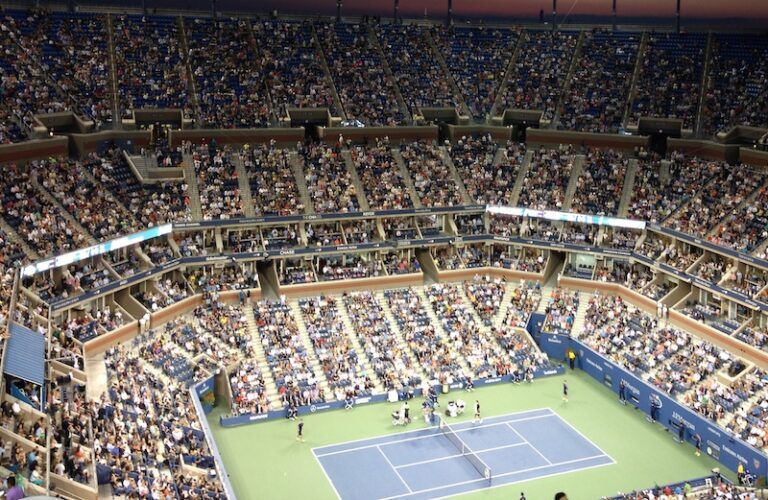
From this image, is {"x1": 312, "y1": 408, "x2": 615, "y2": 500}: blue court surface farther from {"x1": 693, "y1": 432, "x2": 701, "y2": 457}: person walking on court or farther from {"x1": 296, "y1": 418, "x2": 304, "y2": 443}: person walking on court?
{"x1": 693, "y1": 432, "x2": 701, "y2": 457}: person walking on court

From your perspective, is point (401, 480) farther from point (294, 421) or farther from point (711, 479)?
point (711, 479)

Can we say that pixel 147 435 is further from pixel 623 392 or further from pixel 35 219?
pixel 623 392

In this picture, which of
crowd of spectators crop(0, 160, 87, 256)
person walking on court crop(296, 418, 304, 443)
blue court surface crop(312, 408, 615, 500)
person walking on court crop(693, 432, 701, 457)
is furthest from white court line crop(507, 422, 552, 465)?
crowd of spectators crop(0, 160, 87, 256)

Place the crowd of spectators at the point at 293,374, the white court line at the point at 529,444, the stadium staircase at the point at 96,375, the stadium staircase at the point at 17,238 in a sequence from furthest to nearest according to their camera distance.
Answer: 1. the crowd of spectators at the point at 293,374
2. the stadium staircase at the point at 17,238
3. the white court line at the point at 529,444
4. the stadium staircase at the point at 96,375

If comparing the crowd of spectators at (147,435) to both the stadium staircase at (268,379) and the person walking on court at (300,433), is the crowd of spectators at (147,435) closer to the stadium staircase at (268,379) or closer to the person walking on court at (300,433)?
the stadium staircase at (268,379)

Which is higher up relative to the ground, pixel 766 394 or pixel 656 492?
pixel 766 394

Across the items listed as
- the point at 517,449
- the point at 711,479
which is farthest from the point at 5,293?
the point at 711,479

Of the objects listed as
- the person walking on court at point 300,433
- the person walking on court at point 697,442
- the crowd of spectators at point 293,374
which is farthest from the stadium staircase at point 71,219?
the person walking on court at point 697,442

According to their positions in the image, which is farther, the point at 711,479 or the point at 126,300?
the point at 126,300
